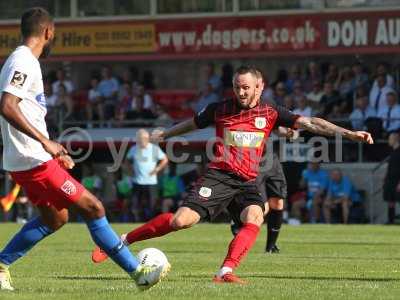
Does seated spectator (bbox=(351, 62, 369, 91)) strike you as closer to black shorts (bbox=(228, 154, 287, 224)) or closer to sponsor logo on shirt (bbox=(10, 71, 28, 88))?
black shorts (bbox=(228, 154, 287, 224))

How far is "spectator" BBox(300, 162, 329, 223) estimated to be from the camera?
82.4 ft

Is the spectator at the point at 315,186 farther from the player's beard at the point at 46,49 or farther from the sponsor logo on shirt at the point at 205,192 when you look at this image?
the player's beard at the point at 46,49

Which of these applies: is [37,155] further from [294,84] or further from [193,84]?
[193,84]

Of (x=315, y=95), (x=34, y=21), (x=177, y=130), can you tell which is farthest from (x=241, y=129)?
(x=315, y=95)

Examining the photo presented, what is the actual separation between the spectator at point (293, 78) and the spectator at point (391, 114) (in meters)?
2.77

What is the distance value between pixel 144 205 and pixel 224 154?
15.5m

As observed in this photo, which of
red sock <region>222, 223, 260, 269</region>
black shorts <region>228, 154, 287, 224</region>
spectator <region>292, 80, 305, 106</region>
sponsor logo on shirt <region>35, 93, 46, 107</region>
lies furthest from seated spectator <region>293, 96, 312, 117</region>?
sponsor logo on shirt <region>35, 93, 46, 107</region>

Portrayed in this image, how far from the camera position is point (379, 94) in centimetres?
2572

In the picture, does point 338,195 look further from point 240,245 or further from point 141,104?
point 240,245

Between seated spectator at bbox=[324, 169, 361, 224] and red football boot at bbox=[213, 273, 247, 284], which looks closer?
red football boot at bbox=[213, 273, 247, 284]

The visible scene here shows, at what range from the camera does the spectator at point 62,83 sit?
3064cm

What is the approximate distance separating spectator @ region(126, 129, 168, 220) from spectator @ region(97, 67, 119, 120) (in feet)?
14.0

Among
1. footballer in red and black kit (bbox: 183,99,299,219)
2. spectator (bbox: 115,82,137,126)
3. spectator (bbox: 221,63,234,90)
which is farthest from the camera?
spectator (bbox: 115,82,137,126)

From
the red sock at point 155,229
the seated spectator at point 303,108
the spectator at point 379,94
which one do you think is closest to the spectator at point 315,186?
the seated spectator at point 303,108
